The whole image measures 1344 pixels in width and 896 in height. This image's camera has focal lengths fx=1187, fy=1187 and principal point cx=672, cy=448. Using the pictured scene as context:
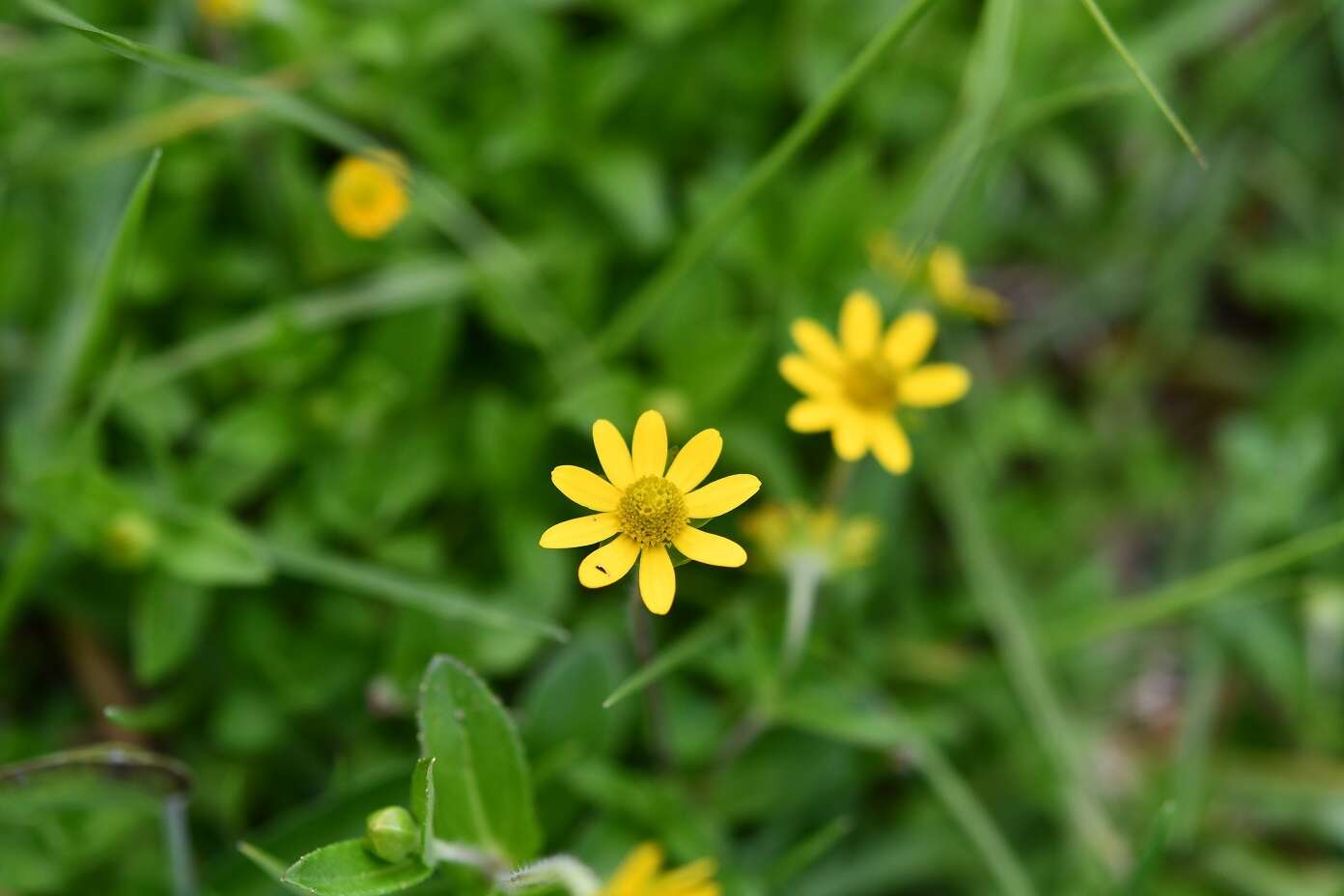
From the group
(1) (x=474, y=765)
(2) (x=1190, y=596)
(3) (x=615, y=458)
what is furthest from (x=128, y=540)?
(2) (x=1190, y=596)

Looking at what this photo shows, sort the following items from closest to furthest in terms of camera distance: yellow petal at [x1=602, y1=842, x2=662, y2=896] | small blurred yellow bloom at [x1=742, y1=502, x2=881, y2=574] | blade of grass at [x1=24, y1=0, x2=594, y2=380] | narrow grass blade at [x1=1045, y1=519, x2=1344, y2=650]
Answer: yellow petal at [x1=602, y1=842, x2=662, y2=896] → narrow grass blade at [x1=1045, y1=519, x2=1344, y2=650] → small blurred yellow bloom at [x1=742, y1=502, x2=881, y2=574] → blade of grass at [x1=24, y1=0, x2=594, y2=380]

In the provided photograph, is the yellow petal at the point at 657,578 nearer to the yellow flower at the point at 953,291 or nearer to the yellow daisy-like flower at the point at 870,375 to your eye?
the yellow daisy-like flower at the point at 870,375

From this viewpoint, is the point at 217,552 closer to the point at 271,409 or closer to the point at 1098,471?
the point at 271,409

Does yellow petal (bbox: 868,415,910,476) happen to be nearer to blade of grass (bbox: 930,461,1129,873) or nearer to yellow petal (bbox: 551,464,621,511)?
yellow petal (bbox: 551,464,621,511)

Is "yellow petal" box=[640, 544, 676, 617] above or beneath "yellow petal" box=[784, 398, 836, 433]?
beneath

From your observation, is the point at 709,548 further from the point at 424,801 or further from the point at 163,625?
the point at 163,625

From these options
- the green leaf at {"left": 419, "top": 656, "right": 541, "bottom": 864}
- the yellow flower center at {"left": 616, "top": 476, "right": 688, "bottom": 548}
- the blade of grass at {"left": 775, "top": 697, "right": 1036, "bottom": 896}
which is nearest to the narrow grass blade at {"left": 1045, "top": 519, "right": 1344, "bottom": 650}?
the blade of grass at {"left": 775, "top": 697, "right": 1036, "bottom": 896}

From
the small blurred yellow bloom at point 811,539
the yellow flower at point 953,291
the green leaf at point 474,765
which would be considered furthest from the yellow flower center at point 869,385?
the green leaf at point 474,765
